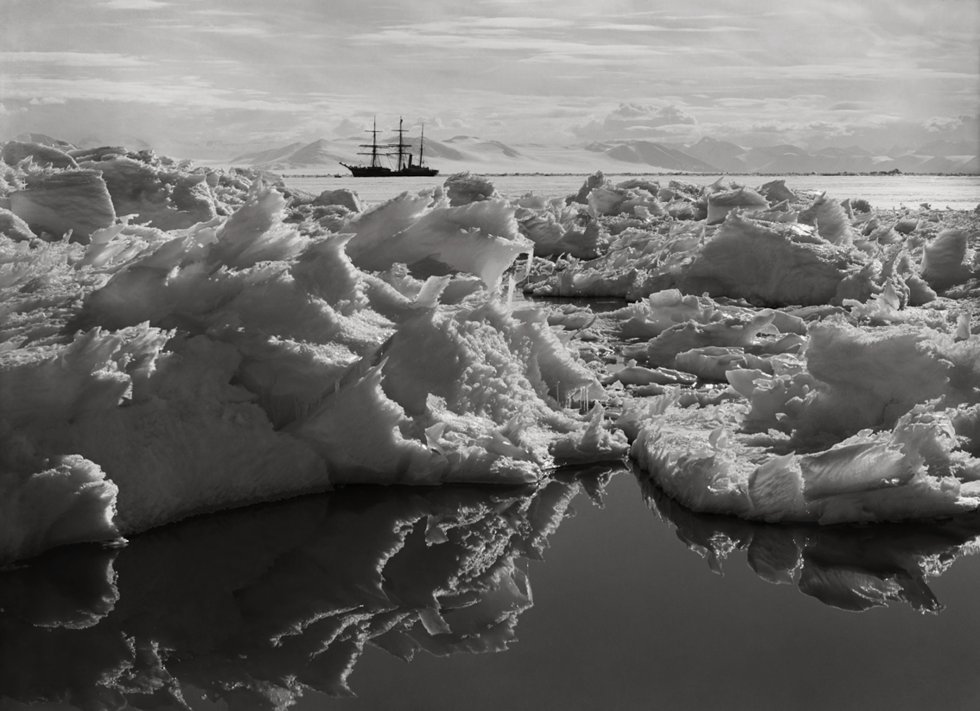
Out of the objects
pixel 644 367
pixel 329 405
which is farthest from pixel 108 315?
pixel 644 367

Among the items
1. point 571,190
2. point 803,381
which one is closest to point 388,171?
point 571,190

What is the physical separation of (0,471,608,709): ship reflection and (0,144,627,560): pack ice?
17cm

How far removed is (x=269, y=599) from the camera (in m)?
3.57

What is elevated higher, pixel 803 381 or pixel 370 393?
pixel 370 393

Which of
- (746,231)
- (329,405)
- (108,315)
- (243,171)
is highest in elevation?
(108,315)

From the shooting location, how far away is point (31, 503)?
3.63m

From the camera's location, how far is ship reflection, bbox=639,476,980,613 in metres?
3.65

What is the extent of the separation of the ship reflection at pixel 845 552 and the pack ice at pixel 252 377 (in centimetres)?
93

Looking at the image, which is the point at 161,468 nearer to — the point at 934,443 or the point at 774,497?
the point at 774,497

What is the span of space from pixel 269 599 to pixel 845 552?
202 cm

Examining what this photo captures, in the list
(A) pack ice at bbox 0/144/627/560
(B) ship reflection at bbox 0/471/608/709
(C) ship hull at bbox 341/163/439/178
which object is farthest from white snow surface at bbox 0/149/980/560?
(C) ship hull at bbox 341/163/439/178

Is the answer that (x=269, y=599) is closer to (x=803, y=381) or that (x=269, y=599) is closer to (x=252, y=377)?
(x=252, y=377)

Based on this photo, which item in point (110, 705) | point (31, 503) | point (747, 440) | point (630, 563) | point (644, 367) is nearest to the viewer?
point (110, 705)

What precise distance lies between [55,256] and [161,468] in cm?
113
